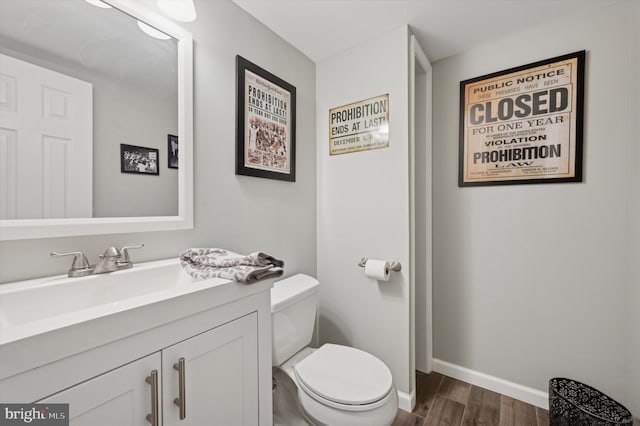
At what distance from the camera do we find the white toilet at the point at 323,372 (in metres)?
1.08

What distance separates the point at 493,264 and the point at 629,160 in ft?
2.77

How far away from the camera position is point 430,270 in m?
1.96

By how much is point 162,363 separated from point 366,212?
52.5 inches

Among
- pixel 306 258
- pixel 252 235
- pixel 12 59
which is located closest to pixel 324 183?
pixel 306 258

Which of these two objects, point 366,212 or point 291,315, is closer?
point 291,315

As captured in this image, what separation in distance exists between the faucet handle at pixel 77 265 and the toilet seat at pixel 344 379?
0.94m

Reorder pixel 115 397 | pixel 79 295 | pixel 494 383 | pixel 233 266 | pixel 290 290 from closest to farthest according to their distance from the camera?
pixel 115 397
pixel 79 295
pixel 233 266
pixel 290 290
pixel 494 383

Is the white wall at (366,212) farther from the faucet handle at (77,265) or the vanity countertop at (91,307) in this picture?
the faucet handle at (77,265)

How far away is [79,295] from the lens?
0.85m

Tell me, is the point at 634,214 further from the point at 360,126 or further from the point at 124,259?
the point at 124,259

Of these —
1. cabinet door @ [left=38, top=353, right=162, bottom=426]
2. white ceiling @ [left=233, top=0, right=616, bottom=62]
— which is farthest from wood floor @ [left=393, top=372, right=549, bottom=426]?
white ceiling @ [left=233, top=0, right=616, bottom=62]

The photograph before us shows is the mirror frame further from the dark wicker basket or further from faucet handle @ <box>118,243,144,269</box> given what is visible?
the dark wicker basket

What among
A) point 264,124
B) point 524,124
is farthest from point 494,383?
Answer: point 264,124
